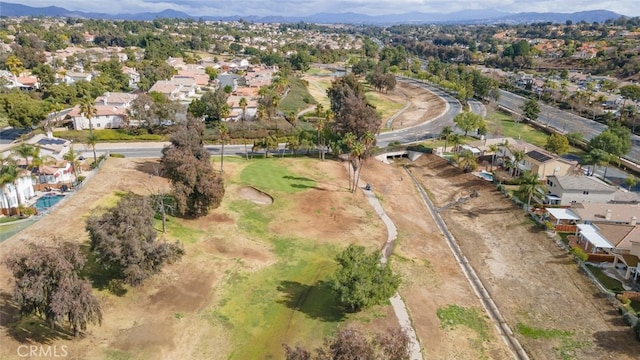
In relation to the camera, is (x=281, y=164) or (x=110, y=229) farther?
(x=281, y=164)

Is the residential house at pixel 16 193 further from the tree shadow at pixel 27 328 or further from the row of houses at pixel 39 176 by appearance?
the tree shadow at pixel 27 328

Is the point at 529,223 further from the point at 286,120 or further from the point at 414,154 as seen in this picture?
the point at 286,120

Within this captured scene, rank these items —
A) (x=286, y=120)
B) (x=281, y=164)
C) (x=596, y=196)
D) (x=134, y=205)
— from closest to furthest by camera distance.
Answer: (x=134, y=205) → (x=596, y=196) → (x=281, y=164) → (x=286, y=120)

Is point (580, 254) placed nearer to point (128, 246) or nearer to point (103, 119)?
point (128, 246)

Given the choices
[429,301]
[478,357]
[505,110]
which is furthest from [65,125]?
[505,110]

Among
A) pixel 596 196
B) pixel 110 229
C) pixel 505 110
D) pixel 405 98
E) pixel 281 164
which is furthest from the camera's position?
pixel 405 98

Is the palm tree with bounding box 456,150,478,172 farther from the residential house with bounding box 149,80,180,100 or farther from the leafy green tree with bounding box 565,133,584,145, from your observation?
the residential house with bounding box 149,80,180,100
